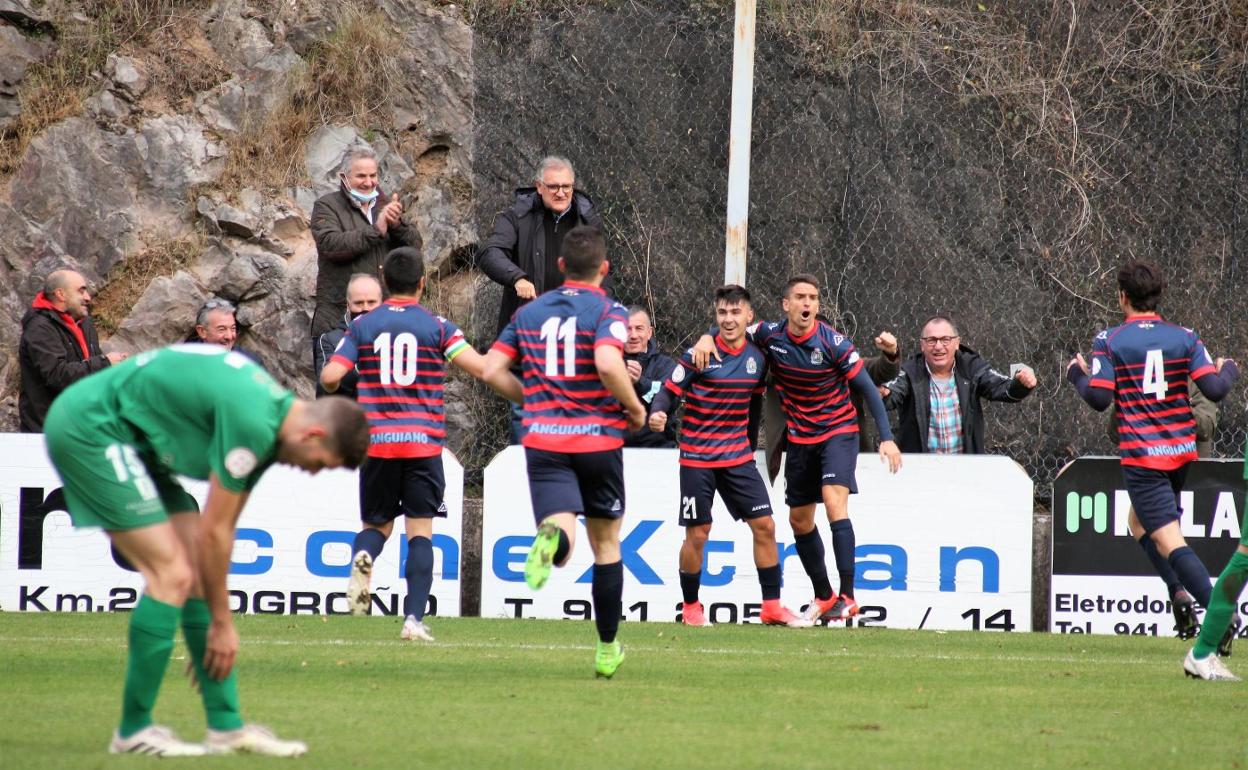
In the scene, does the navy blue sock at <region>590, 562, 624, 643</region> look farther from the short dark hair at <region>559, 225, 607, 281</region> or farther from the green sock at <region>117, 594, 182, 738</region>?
the green sock at <region>117, 594, 182, 738</region>

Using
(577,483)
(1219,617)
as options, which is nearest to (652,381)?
(577,483)

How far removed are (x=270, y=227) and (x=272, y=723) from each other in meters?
9.73

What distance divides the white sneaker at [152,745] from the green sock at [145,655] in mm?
23

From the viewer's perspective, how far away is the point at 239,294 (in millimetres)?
14852

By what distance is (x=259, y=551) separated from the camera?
11.7 meters

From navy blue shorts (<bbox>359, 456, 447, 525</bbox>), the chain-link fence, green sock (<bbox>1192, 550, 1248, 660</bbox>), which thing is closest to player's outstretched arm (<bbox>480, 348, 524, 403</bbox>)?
navy blue shorts (<bbox>359, 456, 447, 525</bbox>)

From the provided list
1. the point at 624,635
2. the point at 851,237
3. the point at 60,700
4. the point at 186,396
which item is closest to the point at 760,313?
the point at 851,237

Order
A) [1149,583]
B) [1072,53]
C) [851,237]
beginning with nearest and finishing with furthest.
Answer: [1149,583]
[851,237]
[1072,53]

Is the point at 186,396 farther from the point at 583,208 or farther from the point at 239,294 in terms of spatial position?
the point at 239,294

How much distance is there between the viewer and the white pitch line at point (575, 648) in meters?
9.02

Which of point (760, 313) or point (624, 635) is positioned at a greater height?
point (760, 313)

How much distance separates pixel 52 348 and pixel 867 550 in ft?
21.0

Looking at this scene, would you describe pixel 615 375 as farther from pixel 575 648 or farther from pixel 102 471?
pixel 102 471

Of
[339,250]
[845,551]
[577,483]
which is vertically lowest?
[845,551]
